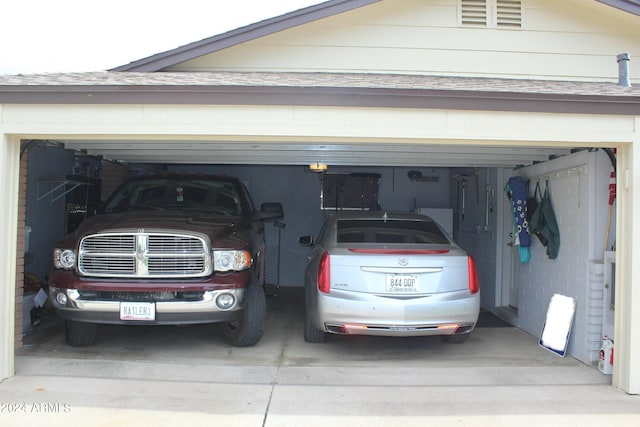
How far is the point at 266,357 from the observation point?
17.2 feet

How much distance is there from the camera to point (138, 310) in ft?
15.3

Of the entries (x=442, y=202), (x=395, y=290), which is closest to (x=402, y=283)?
(x=395, y=290)

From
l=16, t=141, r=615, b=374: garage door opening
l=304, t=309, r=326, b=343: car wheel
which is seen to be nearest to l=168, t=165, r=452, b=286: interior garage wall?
l=16, t=141, r=615, b=374: garage door opening

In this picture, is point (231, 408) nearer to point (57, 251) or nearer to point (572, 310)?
point (57, 251)

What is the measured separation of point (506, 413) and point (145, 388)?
299cm

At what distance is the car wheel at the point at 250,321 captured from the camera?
17.2ft

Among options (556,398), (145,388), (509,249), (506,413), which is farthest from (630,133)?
(145,388)

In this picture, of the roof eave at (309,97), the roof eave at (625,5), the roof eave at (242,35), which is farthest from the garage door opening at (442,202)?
the roof eave at (625,5)

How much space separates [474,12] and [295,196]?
4710 mm

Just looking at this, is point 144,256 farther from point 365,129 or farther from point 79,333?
point 365,129

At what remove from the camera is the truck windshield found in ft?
20.4

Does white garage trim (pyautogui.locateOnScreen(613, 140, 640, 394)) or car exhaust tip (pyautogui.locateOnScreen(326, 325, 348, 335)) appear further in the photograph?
car exhaust tip (pyautogui.locateOnScreen(326, 325, 348, 335))

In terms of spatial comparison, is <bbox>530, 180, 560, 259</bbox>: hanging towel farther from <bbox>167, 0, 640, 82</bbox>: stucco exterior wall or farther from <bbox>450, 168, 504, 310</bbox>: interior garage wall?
<bbox>167, 0, 640, 82</bbox>: stucco exterior wall

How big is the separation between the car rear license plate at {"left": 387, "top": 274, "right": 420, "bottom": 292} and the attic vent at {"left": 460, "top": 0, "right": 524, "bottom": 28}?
4.26 m
